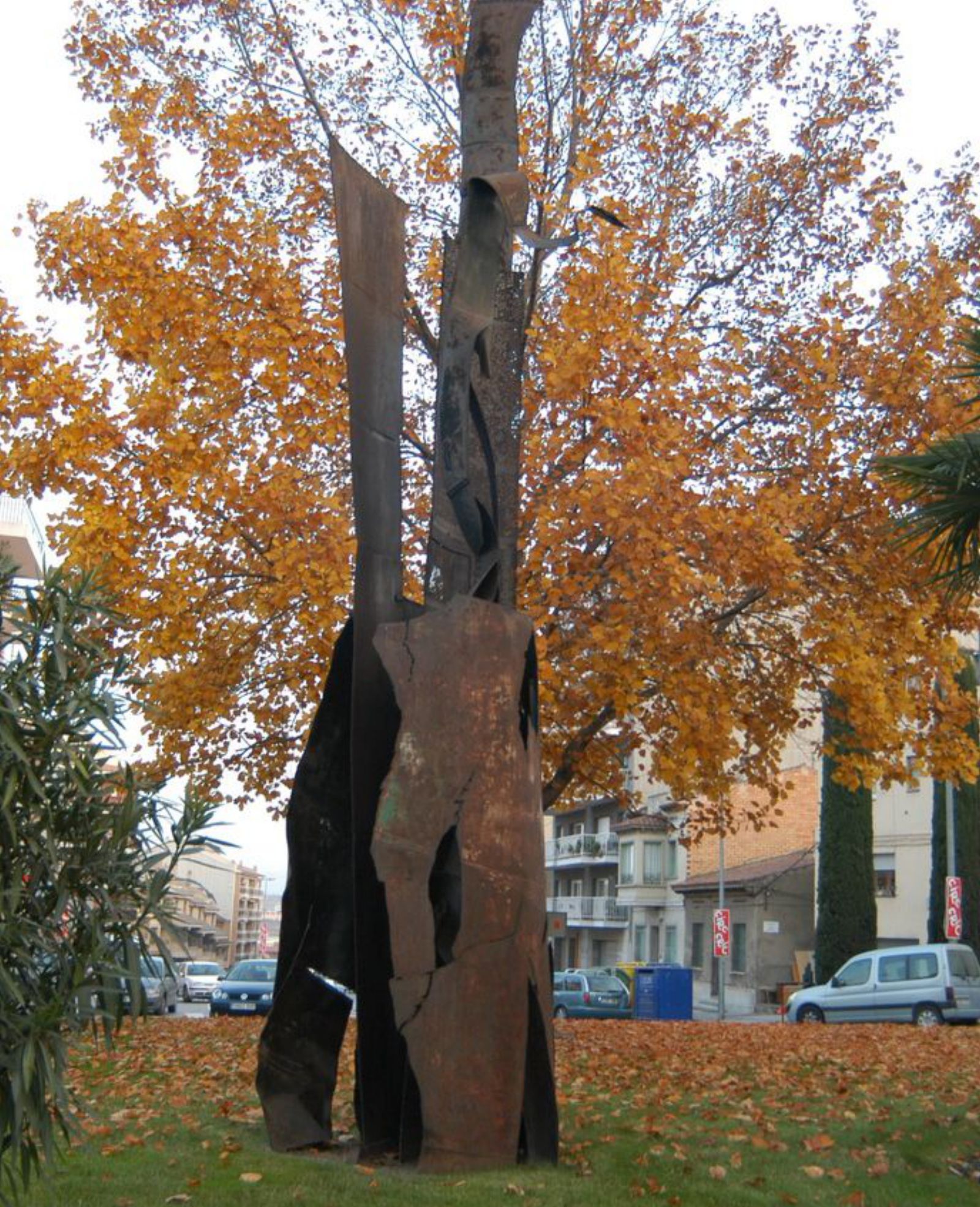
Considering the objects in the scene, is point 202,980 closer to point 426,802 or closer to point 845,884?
point 845,884

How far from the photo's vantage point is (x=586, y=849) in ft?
204

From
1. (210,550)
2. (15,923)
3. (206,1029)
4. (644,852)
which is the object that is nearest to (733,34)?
(210,550)

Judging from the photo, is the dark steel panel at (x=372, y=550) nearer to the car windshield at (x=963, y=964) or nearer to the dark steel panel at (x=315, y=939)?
the dark steel panel at (x=315, y=939)

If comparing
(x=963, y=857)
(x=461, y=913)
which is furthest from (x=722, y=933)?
(x=461, y=913)

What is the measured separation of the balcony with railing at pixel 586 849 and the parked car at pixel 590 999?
2801 cm

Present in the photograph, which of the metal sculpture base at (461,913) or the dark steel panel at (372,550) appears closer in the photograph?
the metal sculpture base at (461,913)

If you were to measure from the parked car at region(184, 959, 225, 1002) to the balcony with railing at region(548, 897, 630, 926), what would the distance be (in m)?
15.9

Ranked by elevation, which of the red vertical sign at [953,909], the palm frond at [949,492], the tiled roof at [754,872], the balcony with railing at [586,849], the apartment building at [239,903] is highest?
Answer: the palm frond at [949,492]

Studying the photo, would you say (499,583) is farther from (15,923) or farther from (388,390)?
(15,923)

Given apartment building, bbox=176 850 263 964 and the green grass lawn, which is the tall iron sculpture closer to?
the green grass lawn

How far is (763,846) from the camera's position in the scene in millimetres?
52969

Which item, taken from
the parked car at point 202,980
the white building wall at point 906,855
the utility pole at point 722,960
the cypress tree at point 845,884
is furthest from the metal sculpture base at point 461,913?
the parked car at point 202,980

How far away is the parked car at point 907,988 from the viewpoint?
2523cm

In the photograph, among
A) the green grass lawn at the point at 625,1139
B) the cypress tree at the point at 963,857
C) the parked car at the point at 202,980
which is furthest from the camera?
the parked car at the point at 202,980
